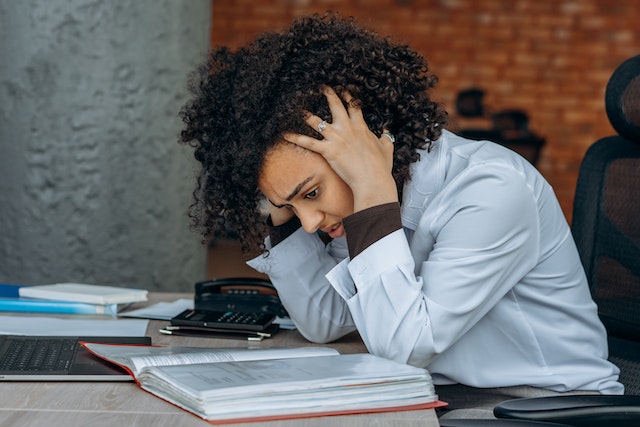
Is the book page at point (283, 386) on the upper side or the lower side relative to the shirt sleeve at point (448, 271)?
lower

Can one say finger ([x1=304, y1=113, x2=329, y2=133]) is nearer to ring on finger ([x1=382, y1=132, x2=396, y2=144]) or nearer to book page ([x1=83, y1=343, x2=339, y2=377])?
ring on finger ([x1=382, y1=132, x2=396, y2=144])

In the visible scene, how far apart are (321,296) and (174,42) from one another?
3.40ft

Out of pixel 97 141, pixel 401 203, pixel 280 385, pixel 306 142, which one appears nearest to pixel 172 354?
pixel 280 385

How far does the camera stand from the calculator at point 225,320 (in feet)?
5.30

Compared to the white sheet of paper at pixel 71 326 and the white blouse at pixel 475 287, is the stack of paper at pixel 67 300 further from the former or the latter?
the white blouse at pixel 475 287

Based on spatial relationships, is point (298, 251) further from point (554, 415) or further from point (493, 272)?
point (554, 415)

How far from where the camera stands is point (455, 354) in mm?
1472

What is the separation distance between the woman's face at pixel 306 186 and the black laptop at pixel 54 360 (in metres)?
0.32

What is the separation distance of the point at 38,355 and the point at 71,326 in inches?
11.8

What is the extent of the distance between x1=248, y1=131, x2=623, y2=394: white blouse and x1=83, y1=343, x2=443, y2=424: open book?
0.43 ft

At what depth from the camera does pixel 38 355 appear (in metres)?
1.33

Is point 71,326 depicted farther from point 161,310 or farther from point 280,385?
point 280,385

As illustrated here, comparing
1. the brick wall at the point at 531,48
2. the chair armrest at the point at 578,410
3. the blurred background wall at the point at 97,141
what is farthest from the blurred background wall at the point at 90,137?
the brick wall at the point at 531,48

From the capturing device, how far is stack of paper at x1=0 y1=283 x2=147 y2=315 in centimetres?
177
